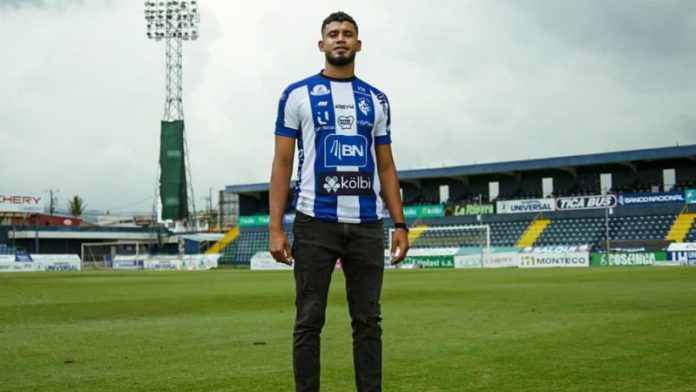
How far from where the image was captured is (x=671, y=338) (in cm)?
953

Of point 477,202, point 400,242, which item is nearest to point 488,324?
point 400,242

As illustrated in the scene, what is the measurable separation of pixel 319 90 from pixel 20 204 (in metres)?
92.3

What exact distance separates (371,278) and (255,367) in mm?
2914

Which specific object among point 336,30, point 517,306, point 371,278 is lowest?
point 517,306

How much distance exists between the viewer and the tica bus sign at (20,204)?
292 feet

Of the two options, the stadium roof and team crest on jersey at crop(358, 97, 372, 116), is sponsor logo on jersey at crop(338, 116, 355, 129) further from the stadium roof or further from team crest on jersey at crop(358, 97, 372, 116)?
the stadium roof

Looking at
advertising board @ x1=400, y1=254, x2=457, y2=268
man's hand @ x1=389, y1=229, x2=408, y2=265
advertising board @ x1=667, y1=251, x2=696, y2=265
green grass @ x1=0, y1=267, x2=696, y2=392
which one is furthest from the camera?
advertising board @ x1=400, y1=254, x2=457, y2=268

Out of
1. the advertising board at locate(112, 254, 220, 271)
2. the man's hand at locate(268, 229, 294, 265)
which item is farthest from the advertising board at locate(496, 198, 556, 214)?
the man's hand at locate(268, 229, 294, 265)

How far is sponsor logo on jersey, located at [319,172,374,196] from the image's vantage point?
513cm

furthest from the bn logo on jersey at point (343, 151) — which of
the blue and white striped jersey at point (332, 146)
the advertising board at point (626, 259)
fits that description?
the advertising board at point (626, 259)

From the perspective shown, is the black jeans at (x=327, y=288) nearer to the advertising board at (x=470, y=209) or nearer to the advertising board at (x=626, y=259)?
the advertising board at (x=626, y=259)

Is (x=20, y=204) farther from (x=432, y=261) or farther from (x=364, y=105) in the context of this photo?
(x=364, y=105)

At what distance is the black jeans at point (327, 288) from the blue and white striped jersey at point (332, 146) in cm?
9

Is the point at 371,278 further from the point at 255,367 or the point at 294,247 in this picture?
the point at 255,367
